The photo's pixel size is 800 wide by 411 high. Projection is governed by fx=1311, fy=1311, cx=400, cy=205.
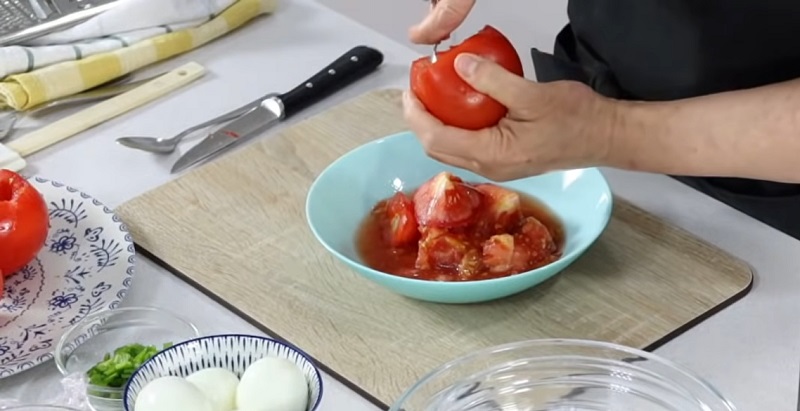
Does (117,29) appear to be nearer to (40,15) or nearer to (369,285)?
(40,15)

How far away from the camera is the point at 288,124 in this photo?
138cm

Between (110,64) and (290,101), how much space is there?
0.72 ft

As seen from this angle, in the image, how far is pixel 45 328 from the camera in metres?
1.05

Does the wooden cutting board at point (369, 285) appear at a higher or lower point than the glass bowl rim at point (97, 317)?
lower

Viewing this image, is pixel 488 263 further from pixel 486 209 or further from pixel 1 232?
pixel 1 232

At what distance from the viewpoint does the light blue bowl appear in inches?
41.4

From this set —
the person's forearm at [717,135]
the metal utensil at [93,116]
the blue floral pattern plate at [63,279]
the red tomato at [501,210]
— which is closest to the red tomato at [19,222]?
the blue floral pattern plate at [63,279]

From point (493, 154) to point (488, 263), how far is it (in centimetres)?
9

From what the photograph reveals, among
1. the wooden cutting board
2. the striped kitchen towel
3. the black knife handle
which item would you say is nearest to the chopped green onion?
the wooden cutting board

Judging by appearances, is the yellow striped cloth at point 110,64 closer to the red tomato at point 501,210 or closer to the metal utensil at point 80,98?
the metal utensil at point 80,98

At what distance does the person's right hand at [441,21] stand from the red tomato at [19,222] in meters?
0.35

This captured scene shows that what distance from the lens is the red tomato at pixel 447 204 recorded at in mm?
1103

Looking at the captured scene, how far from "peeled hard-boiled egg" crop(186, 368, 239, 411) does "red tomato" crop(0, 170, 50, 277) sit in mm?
277

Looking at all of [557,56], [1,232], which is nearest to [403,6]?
[557,56]
